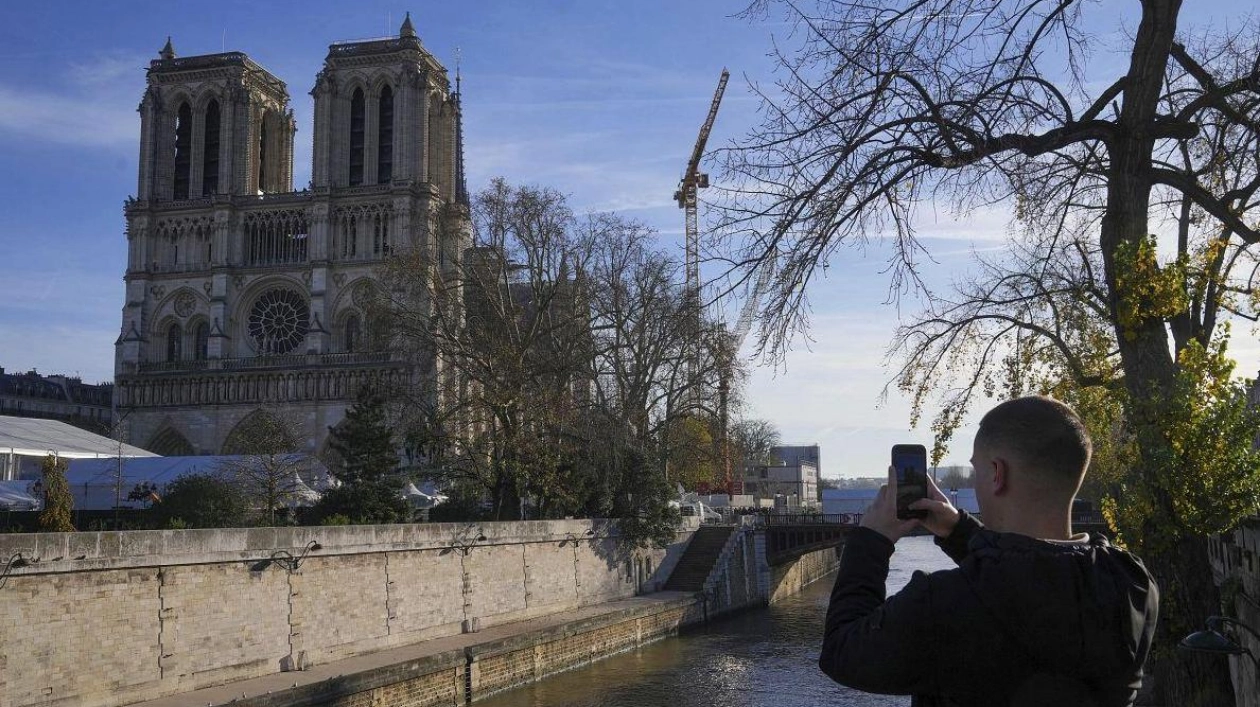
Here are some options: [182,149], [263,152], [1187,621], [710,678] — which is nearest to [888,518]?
[1187,621]

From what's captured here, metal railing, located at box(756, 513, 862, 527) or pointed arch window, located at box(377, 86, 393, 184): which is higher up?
pointed arch window, located at box(377, 86, 393, 184)

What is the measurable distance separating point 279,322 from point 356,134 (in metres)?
10.6

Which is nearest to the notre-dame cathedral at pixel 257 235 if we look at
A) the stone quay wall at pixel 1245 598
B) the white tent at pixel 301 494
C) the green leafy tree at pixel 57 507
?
the white tent at pixel 301 494

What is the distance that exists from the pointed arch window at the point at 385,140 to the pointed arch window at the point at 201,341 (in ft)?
40.7

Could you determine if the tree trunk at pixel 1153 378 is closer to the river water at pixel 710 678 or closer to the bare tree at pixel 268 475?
the river water at pixel 710 678

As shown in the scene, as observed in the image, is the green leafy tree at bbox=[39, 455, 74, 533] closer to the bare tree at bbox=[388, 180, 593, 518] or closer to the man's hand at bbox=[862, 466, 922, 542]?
the bare tree at bbox=[388, 180, 593, 518]

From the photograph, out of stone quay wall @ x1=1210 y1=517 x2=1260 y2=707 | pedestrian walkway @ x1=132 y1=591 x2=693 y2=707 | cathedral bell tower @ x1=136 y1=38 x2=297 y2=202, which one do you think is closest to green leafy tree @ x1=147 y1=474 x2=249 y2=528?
pedestrian walkway @ x1=132 y1=591 x2=693 y2=707

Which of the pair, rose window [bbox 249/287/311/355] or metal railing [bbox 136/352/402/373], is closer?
metal railing [bbox 136/352/402/373]

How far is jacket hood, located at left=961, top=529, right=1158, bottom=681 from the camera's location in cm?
217

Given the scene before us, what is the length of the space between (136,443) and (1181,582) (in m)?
60.0

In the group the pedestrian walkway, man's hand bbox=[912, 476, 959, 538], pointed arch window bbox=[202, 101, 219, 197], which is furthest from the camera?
pointed arch window bbox=[202, 101, 219, 197]

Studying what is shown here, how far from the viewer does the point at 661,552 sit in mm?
37719

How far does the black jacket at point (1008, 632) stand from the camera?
217cm

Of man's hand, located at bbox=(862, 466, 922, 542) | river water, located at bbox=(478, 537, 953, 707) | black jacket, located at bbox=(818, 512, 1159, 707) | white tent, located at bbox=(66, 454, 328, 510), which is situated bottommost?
river water, located at bbox=(478, 537, 953, 707)
